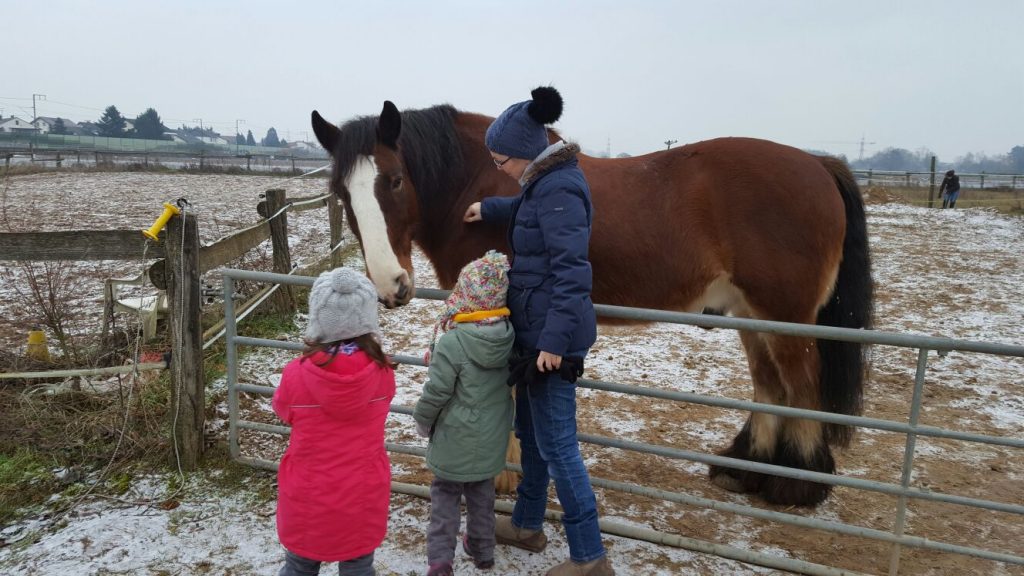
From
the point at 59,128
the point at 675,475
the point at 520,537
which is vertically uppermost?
the point at 59,128

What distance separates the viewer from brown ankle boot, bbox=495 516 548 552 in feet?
9.43

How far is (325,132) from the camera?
9.75 ft

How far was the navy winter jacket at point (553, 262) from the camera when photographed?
215 cm

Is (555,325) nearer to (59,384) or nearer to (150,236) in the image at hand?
(150,236)

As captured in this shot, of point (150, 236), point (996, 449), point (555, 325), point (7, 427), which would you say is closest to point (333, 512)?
point (555, 325)

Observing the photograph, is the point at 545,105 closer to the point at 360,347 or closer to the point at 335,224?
the point at 360,347

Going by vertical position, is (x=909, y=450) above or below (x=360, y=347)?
below

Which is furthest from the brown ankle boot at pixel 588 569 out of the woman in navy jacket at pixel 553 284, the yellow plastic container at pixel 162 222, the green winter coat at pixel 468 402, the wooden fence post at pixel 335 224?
the wooden fence post at pixel 335 224

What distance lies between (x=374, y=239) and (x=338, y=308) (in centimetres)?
76

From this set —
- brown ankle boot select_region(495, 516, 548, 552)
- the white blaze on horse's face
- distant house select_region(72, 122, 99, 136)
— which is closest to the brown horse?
the white blaze on horse's face

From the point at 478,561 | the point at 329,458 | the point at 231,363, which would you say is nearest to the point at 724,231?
the point at 478,561

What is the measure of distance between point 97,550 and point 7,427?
131cm

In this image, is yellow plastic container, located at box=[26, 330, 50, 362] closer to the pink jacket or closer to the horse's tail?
the pink jacket

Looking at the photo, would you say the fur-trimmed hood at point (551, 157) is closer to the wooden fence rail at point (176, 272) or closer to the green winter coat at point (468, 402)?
the green winter coat at point (468, 402)
